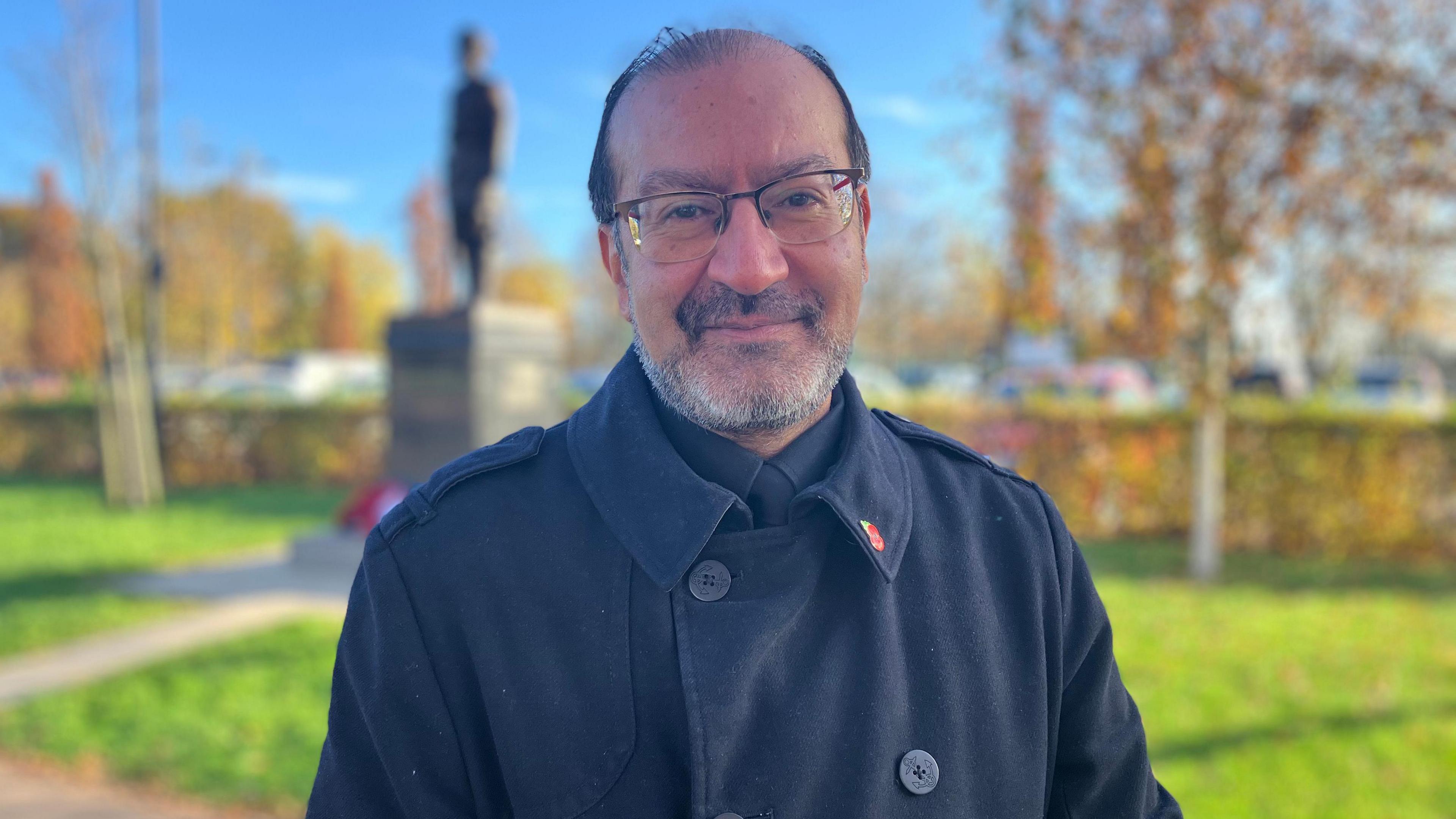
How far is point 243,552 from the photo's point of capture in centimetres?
1032

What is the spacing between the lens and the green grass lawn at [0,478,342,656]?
7473 millimetres

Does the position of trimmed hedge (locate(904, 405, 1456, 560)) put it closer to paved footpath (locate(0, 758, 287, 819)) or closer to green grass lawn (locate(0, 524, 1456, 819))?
green grass lawn (locate(0, 524, 1456, 819))

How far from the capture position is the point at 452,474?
5.19ft

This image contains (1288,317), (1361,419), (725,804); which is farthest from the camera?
(1288,317)

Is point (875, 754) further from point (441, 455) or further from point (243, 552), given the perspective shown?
point (243, 552)

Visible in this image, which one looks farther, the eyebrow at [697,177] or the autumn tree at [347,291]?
the autumn tree at [347,291]

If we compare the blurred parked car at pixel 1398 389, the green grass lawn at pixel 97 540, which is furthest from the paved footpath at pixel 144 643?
the blurred parked car at pixel 1398 389

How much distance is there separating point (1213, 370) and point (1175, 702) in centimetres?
458

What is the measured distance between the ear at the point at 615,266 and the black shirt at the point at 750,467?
181 millimetres

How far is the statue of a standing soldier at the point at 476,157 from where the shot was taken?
8.50 metres

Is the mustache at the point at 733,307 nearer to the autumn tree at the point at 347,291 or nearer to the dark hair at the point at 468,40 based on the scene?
the dark hair at the point at 468,40

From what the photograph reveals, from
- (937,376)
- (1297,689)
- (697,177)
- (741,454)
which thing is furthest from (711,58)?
(937,376)

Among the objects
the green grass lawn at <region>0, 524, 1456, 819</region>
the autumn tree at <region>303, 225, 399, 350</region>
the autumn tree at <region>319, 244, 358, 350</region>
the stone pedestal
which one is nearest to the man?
the green grass lawn at <region>0, 524, 1456, 819</region>


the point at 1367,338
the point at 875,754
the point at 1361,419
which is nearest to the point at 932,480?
the point at 875,754
